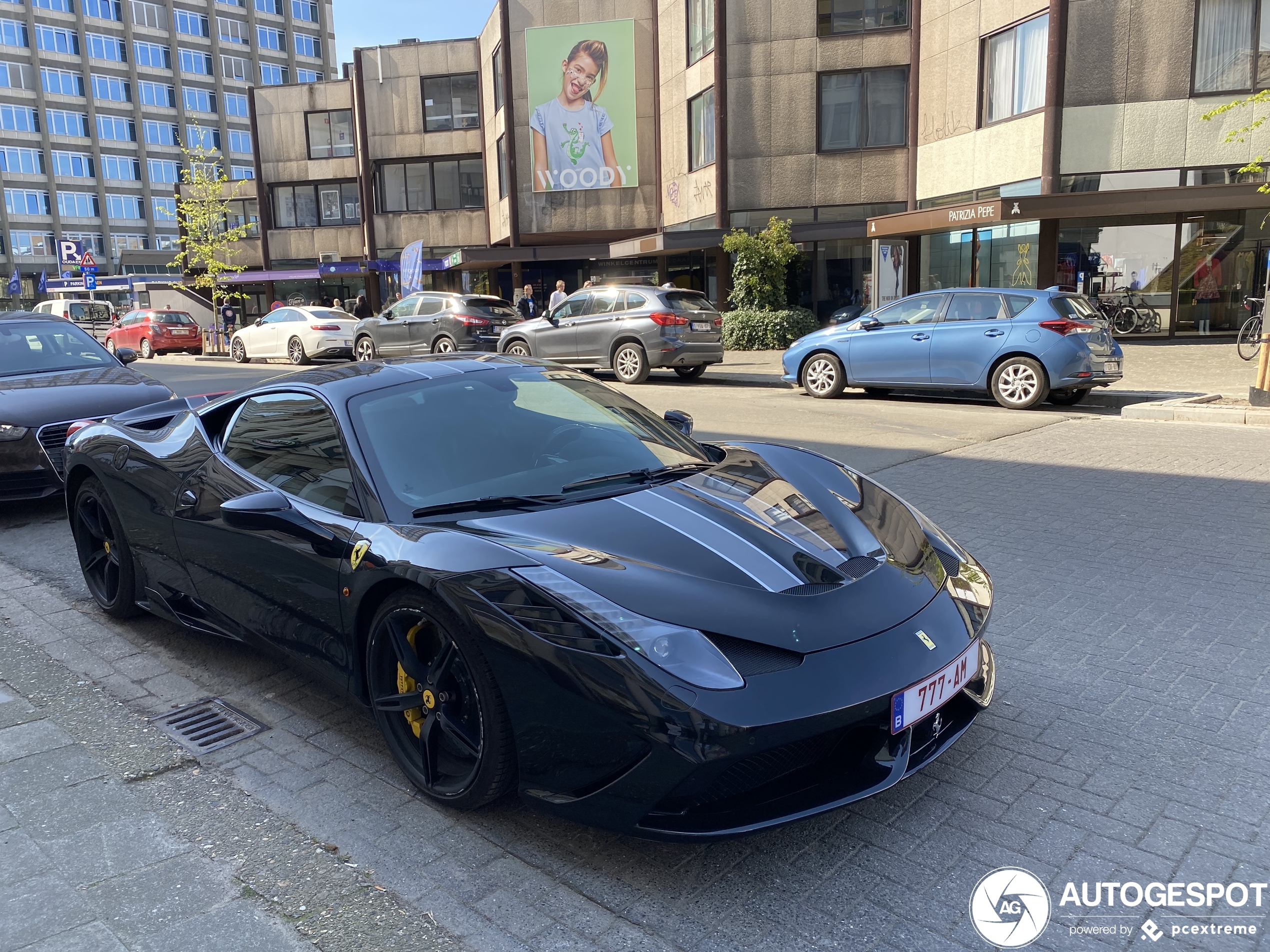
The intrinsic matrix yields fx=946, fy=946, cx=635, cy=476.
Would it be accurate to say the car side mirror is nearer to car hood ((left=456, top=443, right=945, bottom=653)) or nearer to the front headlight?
car hood ((left=456, top=443, right=945, bottom=653))

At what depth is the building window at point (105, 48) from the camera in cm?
7819

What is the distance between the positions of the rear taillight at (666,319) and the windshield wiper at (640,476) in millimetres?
12425

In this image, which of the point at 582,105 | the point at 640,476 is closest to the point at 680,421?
the point at 640,476

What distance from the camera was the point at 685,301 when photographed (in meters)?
16.4

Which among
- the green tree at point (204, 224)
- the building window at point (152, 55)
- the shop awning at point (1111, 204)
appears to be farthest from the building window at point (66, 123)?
the shop awning at point (1111, 204)

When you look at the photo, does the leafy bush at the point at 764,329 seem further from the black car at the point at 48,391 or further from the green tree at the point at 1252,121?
the black car at the point at 48,391

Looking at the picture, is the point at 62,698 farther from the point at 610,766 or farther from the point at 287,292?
the point at 287,292

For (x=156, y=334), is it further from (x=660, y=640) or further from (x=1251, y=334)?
(x=660, y=640)

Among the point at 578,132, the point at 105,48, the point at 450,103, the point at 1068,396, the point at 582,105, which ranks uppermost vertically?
the point at 105,48

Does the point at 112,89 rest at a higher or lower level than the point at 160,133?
higher

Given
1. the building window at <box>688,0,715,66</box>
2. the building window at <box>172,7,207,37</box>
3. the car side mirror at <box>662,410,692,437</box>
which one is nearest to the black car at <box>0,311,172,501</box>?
the car side mirror at <box>662,410,692,437</box>

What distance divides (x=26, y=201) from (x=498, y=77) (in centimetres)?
6164

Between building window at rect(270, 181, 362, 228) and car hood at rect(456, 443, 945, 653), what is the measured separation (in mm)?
43218

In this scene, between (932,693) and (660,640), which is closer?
(660,640)
